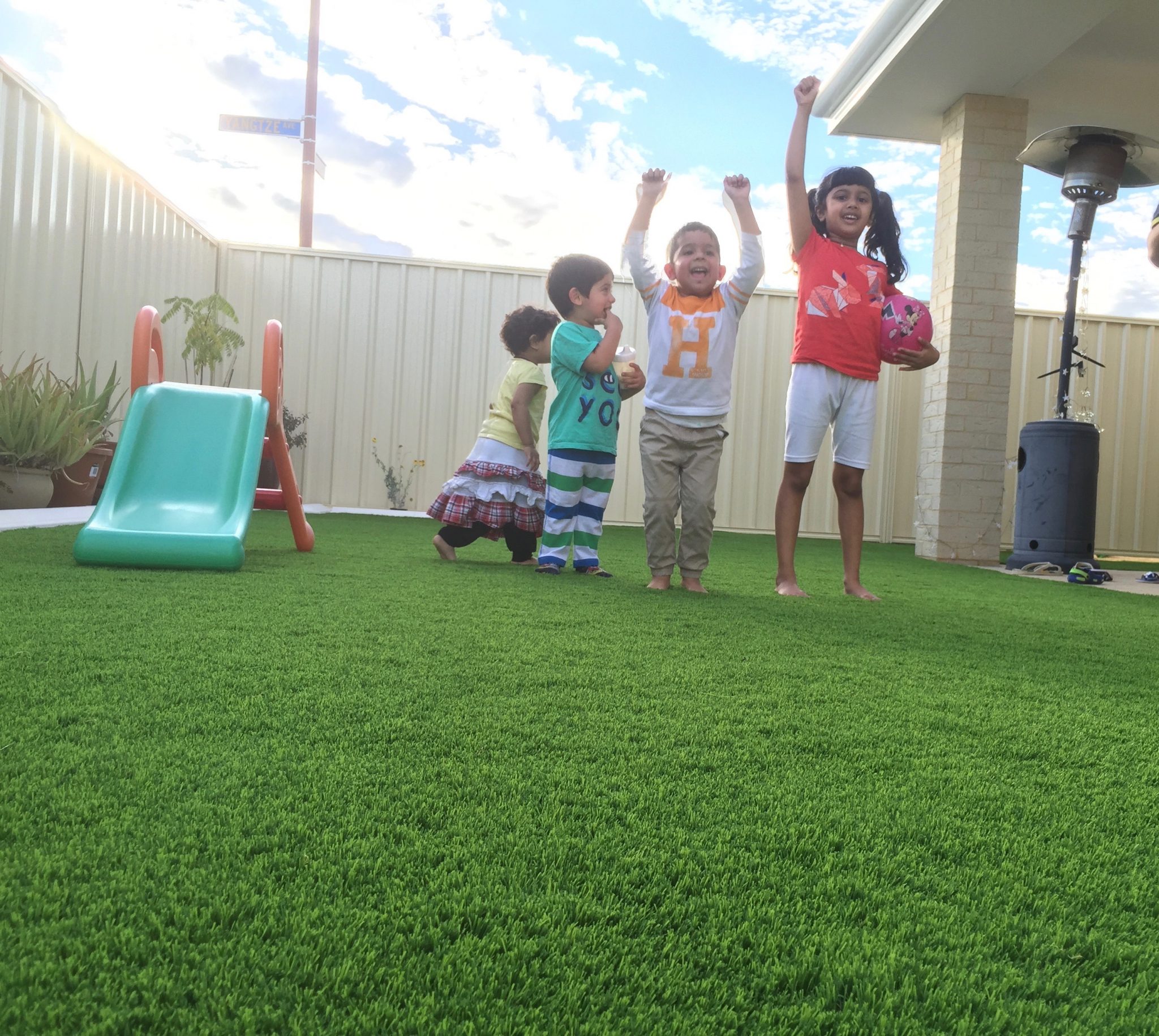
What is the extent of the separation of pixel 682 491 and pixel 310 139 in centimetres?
897

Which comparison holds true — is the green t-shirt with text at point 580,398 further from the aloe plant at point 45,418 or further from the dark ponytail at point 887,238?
the aloe plant at point 45,418

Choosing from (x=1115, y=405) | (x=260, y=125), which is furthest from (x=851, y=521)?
(x=260, y=125)

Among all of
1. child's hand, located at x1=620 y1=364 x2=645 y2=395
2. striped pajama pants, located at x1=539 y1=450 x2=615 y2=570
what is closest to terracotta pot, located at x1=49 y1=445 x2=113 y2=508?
striped pajama pants, located at x1=539 y1=450 x2=615 y2=570

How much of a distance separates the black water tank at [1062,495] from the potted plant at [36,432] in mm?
5032

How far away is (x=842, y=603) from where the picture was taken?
9.07 ft

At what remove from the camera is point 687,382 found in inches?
115

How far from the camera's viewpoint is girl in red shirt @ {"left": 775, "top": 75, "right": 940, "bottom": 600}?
2969 millimetres

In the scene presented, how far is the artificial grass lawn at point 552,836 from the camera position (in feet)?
1.92

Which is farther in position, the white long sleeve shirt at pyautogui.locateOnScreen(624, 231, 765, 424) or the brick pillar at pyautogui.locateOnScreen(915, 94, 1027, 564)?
the brick pillar at pyautogui.locateOnScreen(915, 94, 1027, 564)

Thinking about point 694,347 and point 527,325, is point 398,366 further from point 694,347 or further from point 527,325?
point 694,347

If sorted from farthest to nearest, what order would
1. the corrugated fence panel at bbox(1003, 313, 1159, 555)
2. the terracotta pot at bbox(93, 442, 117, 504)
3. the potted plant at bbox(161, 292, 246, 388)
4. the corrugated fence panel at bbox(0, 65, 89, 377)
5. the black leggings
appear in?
the corrugated fence panel at bbox(1003, 313, 1159, 555) → the potted plant at bbox(161, 292, 246, 388) → the terracotta pot at bbox(93, 442, 117, 504) → the corrugated fence panel at bbox(0, 65, 89, 377) → the black leggings

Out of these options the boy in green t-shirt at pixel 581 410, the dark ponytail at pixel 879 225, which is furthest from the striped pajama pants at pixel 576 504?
the dark ponytail at pixel 879 225

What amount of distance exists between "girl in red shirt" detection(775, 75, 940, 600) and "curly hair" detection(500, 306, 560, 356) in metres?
1.02

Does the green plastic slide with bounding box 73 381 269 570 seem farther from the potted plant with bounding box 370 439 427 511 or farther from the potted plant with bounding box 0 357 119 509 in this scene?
the potted plant with bounding box 370 439 427 511
